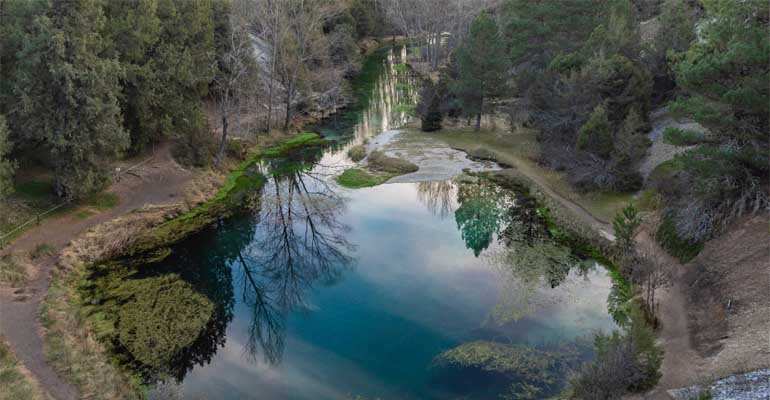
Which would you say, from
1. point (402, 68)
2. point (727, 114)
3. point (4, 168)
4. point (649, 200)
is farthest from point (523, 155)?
point (402, 68)

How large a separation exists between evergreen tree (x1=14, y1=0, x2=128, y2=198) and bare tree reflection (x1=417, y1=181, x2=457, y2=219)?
709 inches

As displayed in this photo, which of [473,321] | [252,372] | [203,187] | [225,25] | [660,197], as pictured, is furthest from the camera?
[225,25]

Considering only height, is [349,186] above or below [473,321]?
above

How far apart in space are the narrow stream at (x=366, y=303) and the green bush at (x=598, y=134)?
213 inches

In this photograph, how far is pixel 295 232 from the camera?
31125 millimetres

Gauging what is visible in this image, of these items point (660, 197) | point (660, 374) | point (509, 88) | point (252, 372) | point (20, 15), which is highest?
point (20, 15)

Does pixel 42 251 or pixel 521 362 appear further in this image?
pixel 42 251

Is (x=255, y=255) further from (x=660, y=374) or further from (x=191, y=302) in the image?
(x=660, y=374)

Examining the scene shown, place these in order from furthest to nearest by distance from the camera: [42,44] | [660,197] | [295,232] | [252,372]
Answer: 1. [295,232]
2. [660,197]
3. [42,44]
4. [252,372]

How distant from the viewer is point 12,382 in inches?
677

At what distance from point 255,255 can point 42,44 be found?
14.3 m

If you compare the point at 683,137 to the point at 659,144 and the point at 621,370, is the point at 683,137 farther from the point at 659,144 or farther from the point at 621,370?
the point at 659,144

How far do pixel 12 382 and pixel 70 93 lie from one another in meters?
15.3

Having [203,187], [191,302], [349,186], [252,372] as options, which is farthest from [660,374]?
[203,187]
